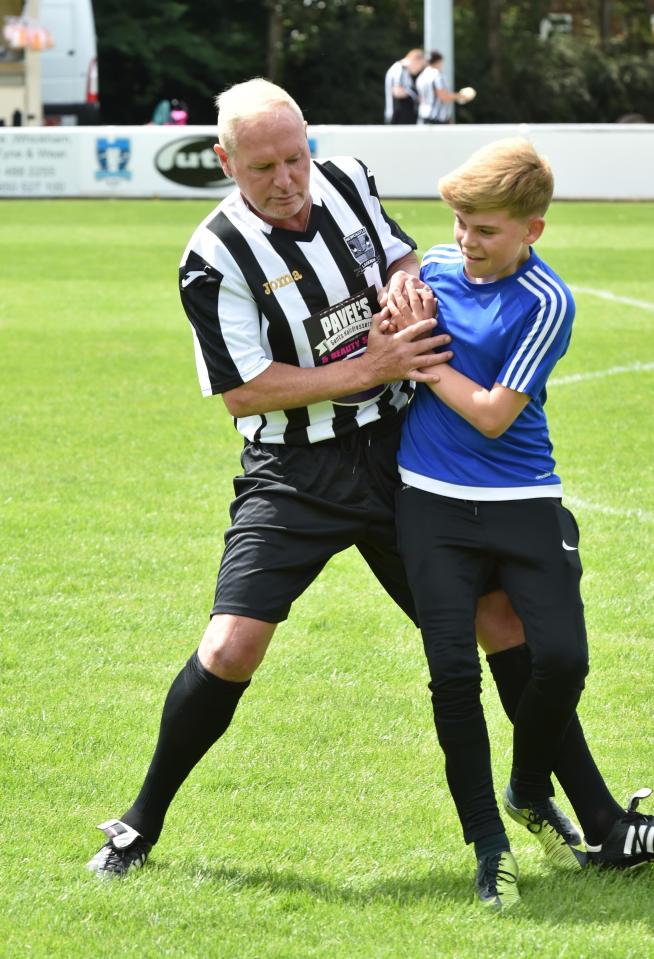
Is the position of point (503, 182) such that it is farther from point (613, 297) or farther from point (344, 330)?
point (613, 297)

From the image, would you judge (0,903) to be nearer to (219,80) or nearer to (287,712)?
(287,712)

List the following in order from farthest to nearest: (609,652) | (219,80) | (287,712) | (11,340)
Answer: (219,80) → (11,340) → (609,652) → (287,712)

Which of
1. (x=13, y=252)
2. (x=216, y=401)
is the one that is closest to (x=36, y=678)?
(x=216, y=401)

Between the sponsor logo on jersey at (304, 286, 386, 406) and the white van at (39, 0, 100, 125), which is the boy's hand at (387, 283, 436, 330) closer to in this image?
the sponsor logo on jersey at (304, 286, 386, 406)

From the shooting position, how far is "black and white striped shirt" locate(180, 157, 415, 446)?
3.54m

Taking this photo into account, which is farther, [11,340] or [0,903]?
[11,340]

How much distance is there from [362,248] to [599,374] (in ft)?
22.7

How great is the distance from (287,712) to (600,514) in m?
2.76

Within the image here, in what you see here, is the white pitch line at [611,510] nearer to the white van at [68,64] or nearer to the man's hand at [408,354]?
the man's hand at [408,354]

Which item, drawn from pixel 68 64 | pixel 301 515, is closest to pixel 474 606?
pixel 301 515

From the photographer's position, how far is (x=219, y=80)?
41.8 m

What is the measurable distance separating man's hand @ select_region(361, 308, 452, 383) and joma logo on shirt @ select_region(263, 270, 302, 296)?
24cm

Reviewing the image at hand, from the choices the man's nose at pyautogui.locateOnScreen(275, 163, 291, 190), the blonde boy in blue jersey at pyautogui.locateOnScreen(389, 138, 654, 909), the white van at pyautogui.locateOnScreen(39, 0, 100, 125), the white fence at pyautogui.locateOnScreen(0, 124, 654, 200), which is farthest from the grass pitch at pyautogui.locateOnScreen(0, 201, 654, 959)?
the white van at pyautogui.locateOnScreen(39, 0, 100, 125)

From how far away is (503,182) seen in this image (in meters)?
3.28
